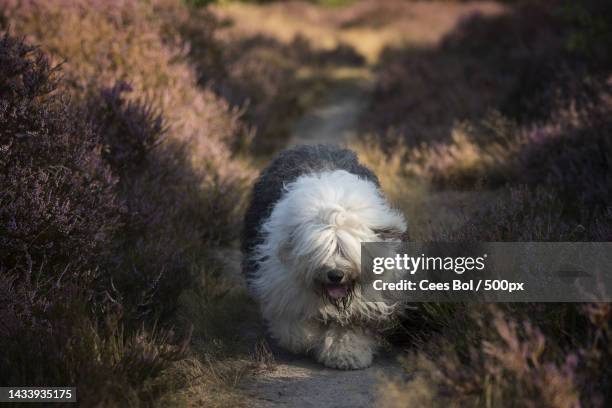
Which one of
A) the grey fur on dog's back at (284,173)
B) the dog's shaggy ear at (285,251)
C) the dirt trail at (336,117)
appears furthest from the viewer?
the dirt trail at (336,117)

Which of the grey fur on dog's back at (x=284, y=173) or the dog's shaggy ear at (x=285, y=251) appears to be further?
the grey fur on dog's back at (x=284, y=173)

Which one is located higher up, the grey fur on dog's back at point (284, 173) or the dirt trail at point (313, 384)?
the grey fur on dog's back at point (284, 173)

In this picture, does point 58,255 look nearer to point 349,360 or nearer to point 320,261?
point 320,261

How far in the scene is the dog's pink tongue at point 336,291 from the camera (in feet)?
14.2

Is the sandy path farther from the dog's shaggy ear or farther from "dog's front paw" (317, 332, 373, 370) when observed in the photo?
the dog's shaggy ear

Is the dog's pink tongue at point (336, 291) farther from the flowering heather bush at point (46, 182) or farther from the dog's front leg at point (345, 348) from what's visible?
the flowering heather bush at point (46, 182)

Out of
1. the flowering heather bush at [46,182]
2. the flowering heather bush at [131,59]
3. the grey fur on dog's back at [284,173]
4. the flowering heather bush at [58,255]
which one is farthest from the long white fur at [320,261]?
the flowering heather bush at [131,59]

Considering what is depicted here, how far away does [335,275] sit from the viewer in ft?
13.9

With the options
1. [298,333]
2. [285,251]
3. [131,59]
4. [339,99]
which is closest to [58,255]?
[285,251]

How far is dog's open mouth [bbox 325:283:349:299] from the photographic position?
4.33m

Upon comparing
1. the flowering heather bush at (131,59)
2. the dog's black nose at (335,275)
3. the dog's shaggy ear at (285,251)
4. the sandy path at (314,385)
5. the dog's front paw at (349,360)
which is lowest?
the sandy path at (314,385)

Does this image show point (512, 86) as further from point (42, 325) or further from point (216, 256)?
point (42, 325)

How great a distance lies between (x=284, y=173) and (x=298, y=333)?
4.49 feet

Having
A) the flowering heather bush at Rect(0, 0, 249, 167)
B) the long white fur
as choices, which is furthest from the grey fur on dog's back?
the flowering heather bush at Rect(0, 0, 249, 167)
